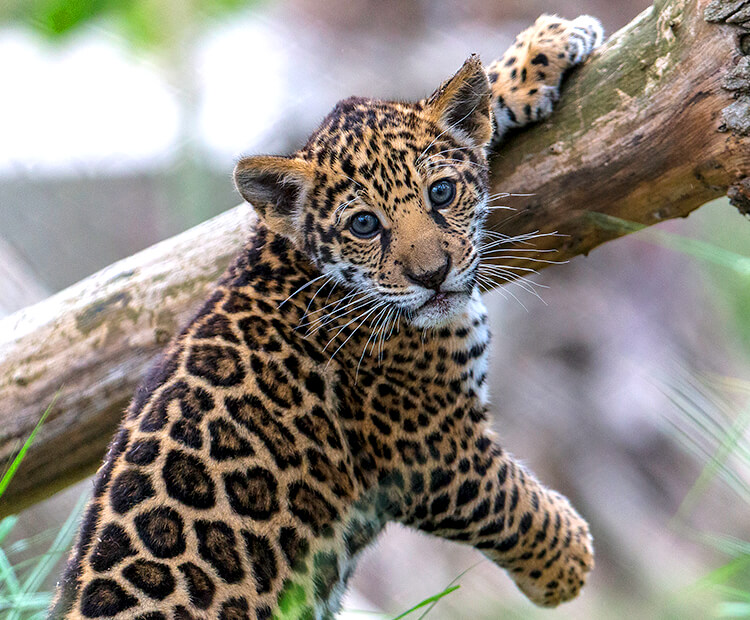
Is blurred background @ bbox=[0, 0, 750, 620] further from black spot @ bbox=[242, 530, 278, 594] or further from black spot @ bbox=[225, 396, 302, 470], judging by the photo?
black spot @ bbox=[242, 530, 278, 594]

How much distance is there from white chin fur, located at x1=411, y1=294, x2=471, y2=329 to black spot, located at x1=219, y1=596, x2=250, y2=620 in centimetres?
160

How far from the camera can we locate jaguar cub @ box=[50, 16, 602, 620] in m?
3.72

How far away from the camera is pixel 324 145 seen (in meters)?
4.43

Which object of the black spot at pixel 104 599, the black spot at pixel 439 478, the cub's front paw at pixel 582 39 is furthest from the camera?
the cub's front paw at pixel 582 39

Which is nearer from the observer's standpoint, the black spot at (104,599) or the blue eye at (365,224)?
the black spot at (104,599)

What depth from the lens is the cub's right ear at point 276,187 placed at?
4.27m

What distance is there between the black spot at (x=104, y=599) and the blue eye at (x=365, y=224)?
204 cm

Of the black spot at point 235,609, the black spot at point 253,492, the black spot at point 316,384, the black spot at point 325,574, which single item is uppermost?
the black spot at point 316,384

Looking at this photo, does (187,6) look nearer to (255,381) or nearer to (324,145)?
(324,145)

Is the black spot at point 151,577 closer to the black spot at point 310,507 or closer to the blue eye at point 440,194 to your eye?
the black spot at point 310,507

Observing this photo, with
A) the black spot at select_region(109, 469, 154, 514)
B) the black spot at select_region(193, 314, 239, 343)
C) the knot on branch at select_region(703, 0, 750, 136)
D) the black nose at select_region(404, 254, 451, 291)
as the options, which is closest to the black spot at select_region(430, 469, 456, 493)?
the black nose at select_region(404, 254, 451, 291)

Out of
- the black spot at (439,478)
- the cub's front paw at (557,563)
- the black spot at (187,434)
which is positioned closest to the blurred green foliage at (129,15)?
the black spot at (187,434)

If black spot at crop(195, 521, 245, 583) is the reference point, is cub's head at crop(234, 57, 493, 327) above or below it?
above

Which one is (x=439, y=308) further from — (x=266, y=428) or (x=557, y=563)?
(x=557, y=563)
